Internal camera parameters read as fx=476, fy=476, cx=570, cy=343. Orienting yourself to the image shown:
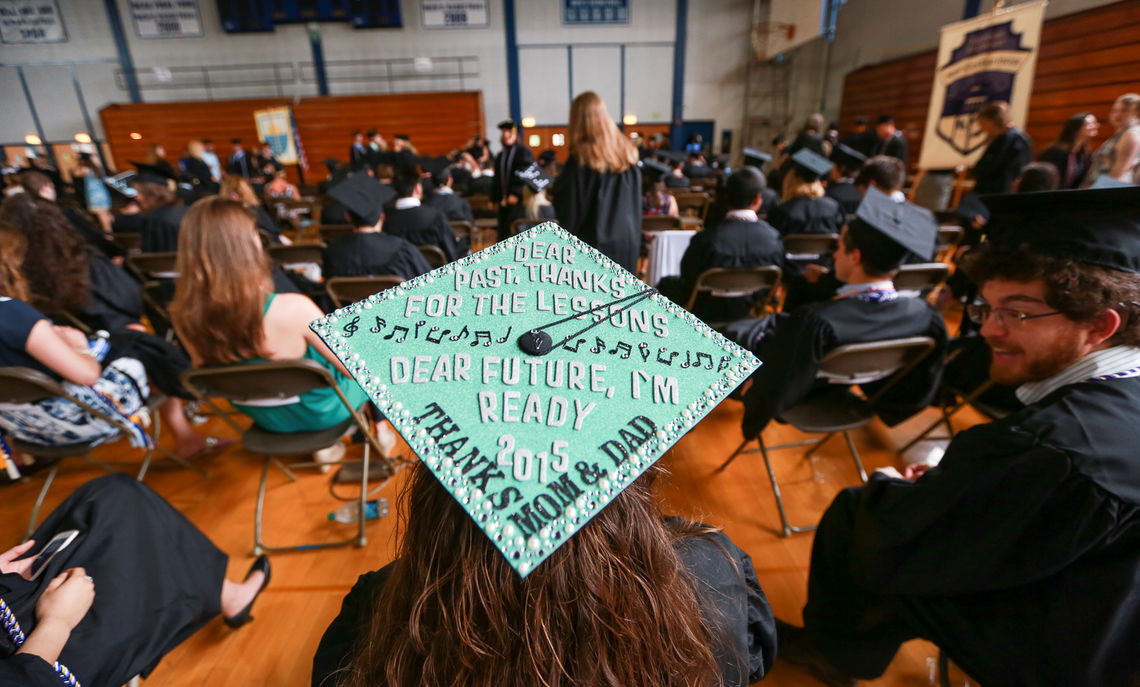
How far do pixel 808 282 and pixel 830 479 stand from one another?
1.21 metres

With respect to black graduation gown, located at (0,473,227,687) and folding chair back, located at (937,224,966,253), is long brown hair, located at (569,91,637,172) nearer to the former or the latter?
folding chair back, located at (937,224,966,253)

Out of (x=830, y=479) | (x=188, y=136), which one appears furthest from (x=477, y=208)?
(x=188, y=136)

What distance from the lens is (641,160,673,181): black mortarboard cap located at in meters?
4.84

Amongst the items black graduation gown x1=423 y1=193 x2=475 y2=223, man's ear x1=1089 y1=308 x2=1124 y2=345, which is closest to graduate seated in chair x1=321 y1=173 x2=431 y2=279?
black graduation gown x1=423 y1=193 x2=475 y2=223

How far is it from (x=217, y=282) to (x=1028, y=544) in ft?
7.80

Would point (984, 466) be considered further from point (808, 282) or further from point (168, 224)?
point (168, 224)

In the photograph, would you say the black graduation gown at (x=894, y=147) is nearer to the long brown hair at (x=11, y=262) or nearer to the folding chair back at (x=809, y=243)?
the folding chair back at (x=809, y=243)

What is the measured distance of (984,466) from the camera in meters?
1.01

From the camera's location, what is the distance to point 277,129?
12305mm

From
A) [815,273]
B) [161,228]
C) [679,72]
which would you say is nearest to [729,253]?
[815,273]

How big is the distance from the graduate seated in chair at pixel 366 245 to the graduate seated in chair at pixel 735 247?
1811mm

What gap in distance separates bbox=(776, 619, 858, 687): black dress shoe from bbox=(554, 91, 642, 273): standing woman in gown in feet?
7.51

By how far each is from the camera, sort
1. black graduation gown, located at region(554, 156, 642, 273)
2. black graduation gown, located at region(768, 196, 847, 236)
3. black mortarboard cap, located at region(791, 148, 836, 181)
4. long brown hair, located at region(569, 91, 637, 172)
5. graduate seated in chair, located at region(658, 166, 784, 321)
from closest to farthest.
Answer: graduate seated in chair, located at region(658, 166, 784, 321) < long brown hair, located at region(569, 91, 637, 172) < black graduation gown, located at region(554, 156, 642, 273) < black mortarboard cap, located at region(791, 148, 836, 181) < black graduation gown, located at region(768, 196, 847, 236)

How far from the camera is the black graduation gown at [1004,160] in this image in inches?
167
